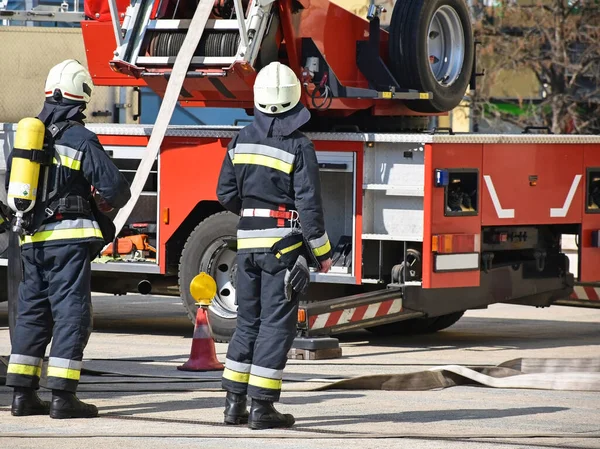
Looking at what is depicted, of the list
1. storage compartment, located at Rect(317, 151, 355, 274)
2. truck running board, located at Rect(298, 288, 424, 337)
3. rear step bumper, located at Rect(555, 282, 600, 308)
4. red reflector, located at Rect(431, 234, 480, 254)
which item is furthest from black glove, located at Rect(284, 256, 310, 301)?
rear step bumper, located at Rect(555, 282, 600, 308)

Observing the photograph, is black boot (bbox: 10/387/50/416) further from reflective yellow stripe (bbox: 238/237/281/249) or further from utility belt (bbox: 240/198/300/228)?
utility belt (bbox: 240/198/300/228)

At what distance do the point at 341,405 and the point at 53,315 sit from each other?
65.2 inches

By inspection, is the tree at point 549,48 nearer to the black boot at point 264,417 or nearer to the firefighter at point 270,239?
the firefighter at point 270,239

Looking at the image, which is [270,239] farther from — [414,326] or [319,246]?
[414,326]

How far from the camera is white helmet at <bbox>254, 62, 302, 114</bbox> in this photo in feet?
23.7

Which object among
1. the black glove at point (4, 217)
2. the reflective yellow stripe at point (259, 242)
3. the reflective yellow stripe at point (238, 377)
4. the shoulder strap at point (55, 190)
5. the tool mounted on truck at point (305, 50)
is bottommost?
the reflective yellow stripe at point (238, 377)

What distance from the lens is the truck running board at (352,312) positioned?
10.4 metres

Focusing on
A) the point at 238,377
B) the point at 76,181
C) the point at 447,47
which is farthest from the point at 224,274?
the point at 238,377

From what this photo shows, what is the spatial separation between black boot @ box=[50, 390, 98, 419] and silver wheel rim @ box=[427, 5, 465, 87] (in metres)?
5.26

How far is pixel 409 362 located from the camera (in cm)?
1018

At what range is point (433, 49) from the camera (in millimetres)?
11695

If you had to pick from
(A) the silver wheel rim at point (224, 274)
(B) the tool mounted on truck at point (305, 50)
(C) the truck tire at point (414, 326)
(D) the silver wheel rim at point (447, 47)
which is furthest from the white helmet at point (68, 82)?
(C) the truck tire at point (414, 326)

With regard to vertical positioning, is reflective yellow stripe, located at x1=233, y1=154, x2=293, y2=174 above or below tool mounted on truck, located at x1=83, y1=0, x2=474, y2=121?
below

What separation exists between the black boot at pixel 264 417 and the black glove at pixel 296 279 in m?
0.54
